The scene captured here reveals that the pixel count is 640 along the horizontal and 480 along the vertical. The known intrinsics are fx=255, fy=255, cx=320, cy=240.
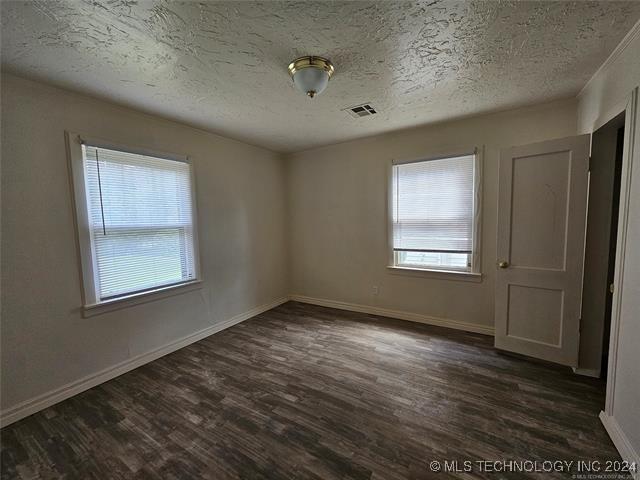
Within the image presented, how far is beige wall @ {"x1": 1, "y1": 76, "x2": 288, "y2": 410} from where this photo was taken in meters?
1.84

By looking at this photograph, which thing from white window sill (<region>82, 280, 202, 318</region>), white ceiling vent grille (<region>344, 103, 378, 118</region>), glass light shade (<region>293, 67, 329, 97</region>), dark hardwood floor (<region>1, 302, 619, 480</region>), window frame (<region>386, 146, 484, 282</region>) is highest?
white ceiling vent grille (<region>344, 103, 378, 118</region>)

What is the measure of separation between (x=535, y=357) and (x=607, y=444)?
0.94 m

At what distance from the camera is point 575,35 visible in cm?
156

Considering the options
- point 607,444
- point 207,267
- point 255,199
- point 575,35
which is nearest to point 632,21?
point 575,35

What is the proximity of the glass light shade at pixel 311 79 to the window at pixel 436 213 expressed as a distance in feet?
6.22

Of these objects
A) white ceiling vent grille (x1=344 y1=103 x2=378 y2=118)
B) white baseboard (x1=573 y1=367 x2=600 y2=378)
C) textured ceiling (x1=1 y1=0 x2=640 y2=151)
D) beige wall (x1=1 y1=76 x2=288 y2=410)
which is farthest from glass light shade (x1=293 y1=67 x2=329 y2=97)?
white baseboard (x1=573 y1=367 x2=600 y2=378)

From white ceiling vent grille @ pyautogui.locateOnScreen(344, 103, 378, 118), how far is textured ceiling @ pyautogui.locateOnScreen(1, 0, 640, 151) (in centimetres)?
12

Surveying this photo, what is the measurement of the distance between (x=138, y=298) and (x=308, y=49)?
2.65m

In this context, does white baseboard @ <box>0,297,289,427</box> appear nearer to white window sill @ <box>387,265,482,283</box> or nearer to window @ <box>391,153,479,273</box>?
white window sill @ <box>387,265,482,283</box>

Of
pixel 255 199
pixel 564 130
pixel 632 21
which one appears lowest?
pixel 255 199

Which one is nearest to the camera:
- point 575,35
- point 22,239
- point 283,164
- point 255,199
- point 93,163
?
point 575,35

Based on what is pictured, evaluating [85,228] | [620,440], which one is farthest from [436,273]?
[85,228]

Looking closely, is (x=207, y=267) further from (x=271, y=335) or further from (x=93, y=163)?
(x=93, y=163)

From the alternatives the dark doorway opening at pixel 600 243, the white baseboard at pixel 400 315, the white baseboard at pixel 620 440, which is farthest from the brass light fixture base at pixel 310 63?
the white baseboard at pixel 400 315
